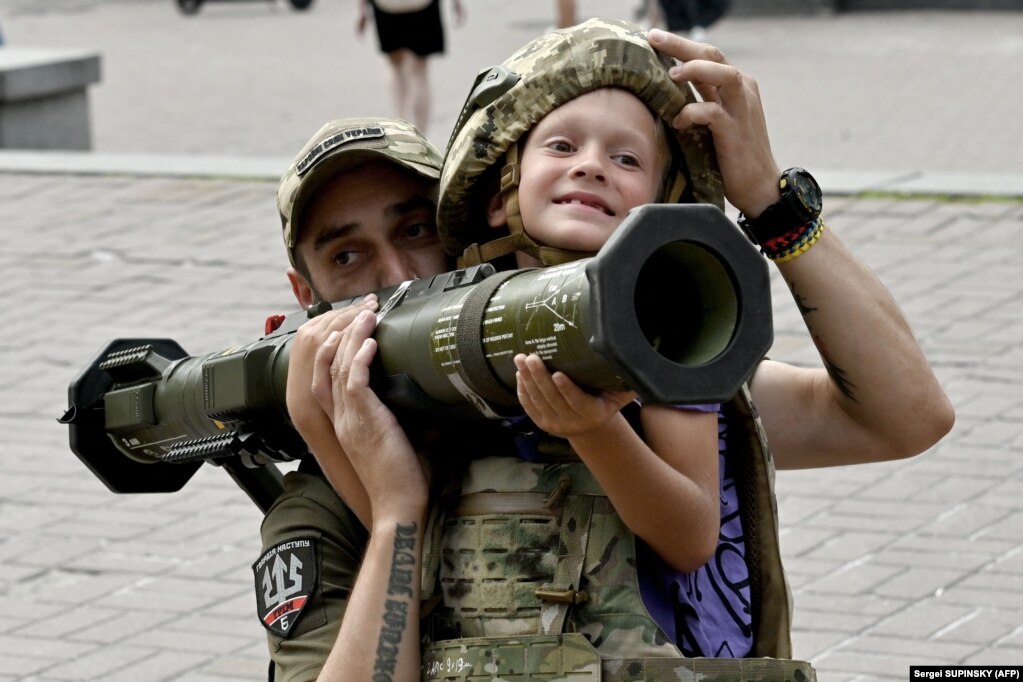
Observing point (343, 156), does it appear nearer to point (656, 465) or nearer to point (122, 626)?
point (656, 465)

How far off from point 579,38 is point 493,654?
83 centimetres

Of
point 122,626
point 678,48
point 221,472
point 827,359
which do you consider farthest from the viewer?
point 221,472

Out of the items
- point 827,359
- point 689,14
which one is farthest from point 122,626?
point 689,14

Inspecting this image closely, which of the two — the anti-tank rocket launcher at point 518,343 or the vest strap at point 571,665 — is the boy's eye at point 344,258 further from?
the vest strap at point 571,665

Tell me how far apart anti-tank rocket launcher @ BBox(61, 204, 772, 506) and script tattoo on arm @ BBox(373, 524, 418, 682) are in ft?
0.59

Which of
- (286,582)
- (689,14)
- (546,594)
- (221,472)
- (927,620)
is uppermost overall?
(546,594)

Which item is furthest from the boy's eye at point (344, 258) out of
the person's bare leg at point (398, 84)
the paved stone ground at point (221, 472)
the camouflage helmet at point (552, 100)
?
the person's bare leg at point (398, 84)

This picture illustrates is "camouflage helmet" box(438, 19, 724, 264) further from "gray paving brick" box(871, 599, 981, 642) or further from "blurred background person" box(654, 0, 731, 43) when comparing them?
"blurred background person" box(654, 0, 731, 43)

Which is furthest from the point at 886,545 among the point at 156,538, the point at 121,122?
the point at 121,122

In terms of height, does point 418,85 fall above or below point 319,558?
below

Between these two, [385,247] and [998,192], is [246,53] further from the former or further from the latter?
[385,247]

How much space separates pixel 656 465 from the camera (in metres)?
2.10

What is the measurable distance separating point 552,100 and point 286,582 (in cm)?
75

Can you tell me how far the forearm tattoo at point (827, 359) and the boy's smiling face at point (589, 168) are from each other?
0.29 meters
